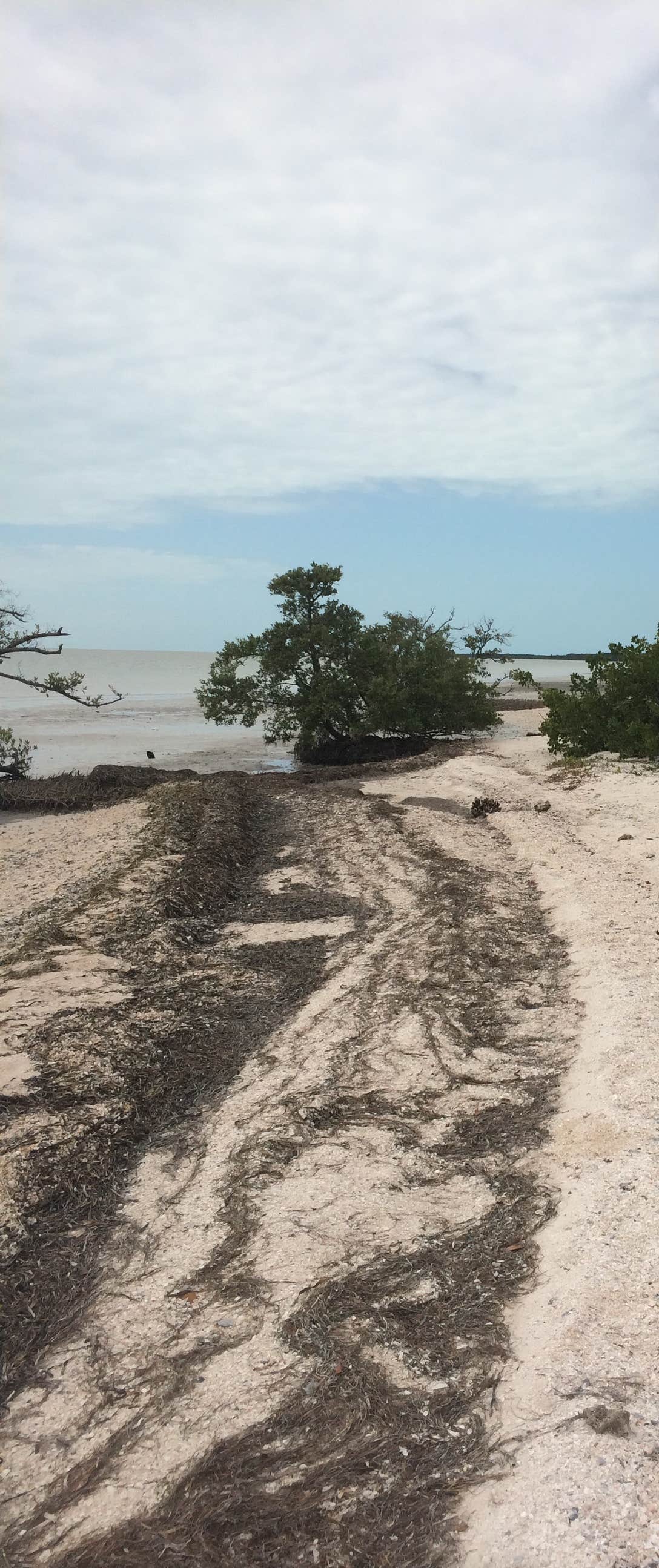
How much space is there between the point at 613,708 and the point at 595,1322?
13.9 m

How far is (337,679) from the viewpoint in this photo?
68.4ft

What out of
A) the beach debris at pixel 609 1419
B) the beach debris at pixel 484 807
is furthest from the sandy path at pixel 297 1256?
the beach debris at pixel 484 807

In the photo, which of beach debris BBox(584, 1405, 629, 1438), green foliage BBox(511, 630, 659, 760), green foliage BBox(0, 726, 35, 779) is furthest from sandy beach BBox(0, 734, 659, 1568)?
green foliage BBox(0, 726, 35, 779)

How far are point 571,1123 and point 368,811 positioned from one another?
890cm

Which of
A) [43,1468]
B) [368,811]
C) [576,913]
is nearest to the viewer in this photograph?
[43,1468]

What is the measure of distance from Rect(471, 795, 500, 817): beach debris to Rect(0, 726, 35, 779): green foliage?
377 inches

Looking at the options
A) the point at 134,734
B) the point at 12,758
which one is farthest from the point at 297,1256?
the point at 134,734

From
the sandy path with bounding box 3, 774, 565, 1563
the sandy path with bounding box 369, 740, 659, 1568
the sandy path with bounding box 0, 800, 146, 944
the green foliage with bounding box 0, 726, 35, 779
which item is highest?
the green foliage with bounding box 0, 726, 35, 779

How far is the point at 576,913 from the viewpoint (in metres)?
7.02

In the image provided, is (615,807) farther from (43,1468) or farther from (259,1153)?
(43,1468)

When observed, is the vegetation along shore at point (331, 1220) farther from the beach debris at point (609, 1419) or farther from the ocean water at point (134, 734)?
the ocean water at point (134, 734)

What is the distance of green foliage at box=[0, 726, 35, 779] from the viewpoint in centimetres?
1772

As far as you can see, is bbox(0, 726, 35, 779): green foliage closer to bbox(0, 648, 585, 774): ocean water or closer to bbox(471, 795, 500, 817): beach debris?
bbox(0, 648, 585, 774): ocean water

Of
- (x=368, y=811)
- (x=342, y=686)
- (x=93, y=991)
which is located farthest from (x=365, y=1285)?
(x=342, y=686)
